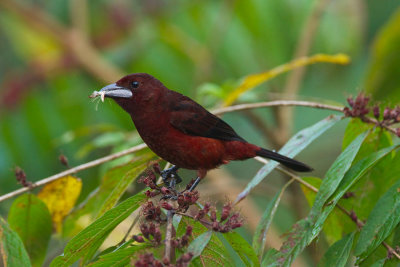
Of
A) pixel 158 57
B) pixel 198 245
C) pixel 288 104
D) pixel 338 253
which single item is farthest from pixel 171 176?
pixel 158 57

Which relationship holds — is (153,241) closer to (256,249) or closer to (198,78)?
(256,249)

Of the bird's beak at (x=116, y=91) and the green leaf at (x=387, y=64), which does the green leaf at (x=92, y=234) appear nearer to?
the bird's beak at (x=116, y=91)

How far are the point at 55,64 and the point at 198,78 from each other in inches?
51.9

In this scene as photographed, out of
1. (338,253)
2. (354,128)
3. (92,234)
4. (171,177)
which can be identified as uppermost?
(171,177)

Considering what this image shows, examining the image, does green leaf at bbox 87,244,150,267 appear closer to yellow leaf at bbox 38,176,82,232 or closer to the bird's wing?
yellow leaf at bbox 38,176,82,232

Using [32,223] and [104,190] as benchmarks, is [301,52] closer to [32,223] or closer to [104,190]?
[104,190]


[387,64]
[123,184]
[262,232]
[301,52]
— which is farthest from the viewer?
[301,52]

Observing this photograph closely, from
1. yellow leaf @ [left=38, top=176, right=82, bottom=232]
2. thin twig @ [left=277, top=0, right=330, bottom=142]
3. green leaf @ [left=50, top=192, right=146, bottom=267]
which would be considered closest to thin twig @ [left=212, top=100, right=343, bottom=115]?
yellow leaf @ [left=38, top=176, right=82, bottom=232]

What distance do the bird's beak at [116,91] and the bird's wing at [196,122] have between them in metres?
0.26

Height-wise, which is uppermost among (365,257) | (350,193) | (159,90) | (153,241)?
(159,90)

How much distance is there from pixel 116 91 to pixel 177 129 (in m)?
0.38

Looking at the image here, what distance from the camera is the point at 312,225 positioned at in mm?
2447

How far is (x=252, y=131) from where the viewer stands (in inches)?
364

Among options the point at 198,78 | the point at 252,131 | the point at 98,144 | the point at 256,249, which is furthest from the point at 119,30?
the point at 256,249
